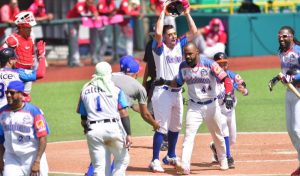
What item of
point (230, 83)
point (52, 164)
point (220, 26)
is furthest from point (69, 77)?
point (230, 83)

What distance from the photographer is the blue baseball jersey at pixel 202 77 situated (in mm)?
12648

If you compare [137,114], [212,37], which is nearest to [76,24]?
[212,37]

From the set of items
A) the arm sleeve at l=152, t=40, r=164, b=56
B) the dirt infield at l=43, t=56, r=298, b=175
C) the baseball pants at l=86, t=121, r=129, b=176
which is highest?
the arm sleeve at l=152, t=40, r=164, b=56

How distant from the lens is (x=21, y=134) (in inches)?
398

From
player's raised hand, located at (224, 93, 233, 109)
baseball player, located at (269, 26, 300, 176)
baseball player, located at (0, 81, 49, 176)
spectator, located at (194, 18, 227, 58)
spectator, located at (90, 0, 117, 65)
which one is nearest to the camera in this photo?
baseball player, located at (0, 81, 49, 176)

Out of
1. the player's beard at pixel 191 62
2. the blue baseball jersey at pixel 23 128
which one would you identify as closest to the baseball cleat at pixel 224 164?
the player's beard at pixel 191 62

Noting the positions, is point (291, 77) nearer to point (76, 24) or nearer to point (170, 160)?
point (170, 160)

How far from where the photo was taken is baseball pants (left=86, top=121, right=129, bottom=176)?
10.8 m

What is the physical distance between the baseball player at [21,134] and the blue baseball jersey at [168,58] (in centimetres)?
355

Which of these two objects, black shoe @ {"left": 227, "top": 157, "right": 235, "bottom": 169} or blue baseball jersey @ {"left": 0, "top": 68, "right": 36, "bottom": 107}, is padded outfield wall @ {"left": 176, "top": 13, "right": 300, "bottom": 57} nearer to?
black shoe @ {"left": 227, "top": 157, "right": 235, "bottom": 169}

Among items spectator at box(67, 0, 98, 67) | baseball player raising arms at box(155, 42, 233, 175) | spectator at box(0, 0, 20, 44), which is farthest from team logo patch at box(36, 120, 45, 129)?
spectator at box(67, 0, 98, 67)

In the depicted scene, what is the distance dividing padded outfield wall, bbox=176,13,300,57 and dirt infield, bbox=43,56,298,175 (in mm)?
11865

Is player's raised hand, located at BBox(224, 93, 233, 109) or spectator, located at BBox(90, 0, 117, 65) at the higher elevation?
player's raised hand, located at BBox(224, 93, 233, 109)

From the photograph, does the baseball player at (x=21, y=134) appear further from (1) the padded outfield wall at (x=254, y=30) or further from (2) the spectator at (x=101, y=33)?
(1) the padded outfield wall at (x=254, y=30)
